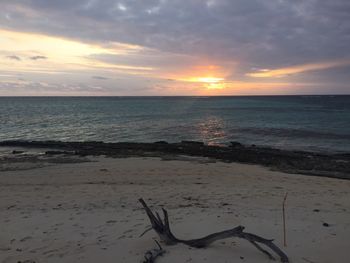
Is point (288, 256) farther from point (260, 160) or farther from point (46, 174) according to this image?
point (260, 160)

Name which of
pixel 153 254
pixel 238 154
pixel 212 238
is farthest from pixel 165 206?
pixel 238 154

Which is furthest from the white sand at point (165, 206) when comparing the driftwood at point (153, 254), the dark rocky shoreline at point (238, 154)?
the dark rocky shoreline at point (238, 154)

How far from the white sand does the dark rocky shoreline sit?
9.23 feet

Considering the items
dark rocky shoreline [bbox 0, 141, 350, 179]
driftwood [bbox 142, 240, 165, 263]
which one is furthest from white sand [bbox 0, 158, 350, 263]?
dark rocky shoreline [bbox 0, 141, 350, 179]

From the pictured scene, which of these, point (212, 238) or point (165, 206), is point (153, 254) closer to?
point (212, 238)

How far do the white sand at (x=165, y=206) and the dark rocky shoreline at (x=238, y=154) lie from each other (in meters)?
2.81

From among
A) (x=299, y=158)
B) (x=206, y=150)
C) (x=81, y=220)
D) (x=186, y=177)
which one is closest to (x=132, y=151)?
(x=206, y=150)

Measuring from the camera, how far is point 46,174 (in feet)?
51.8

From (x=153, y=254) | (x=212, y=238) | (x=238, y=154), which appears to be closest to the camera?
(x=153, y=254)

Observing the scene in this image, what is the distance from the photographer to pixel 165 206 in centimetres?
985

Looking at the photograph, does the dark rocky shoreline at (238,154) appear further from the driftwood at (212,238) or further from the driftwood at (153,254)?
the driftwood at (153,254)

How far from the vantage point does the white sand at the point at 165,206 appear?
6.45m

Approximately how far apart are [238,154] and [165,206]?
515 inches

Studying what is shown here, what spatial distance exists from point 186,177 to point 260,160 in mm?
7431
